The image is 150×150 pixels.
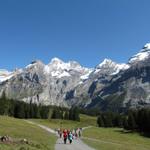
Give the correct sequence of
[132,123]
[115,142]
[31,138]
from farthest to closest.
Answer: [132,123]
[115,142]
[31,138]

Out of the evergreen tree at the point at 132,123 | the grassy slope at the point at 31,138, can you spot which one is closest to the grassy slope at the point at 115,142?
the grassy slope at the point at 31,138

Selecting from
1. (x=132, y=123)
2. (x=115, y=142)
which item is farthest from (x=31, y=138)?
(x=132, y=123)

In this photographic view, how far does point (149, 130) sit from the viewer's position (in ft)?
522

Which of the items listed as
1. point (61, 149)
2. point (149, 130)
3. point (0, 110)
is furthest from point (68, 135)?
point (0, 110)

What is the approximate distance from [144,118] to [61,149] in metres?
120

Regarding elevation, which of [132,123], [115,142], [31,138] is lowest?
[115,142]

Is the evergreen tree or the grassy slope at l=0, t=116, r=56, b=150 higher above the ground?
the evergreen tree

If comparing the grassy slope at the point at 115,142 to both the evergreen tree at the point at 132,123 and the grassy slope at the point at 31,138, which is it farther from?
the evergreen tree at the point at 132,123

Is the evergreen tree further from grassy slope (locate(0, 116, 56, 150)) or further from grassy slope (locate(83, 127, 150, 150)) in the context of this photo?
grassy slope (locate(0, 116, 56, 150))

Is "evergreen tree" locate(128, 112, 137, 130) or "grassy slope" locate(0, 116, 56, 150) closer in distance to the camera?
"grassy slope" locate(0, 116, 56, 150)

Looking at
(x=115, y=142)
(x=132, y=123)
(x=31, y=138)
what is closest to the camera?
(x=31, y=138)

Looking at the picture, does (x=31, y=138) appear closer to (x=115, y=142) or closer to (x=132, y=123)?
(x=115, y=142)

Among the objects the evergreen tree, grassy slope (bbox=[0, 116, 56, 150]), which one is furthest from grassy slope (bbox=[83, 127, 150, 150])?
the evergreen tree

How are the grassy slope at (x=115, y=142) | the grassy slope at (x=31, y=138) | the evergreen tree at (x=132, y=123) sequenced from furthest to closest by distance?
the evergreen tree at (x=132, y=123) < the grassy slope at (x=115, y=142) < the grassy slope at (x=31, y=138)
